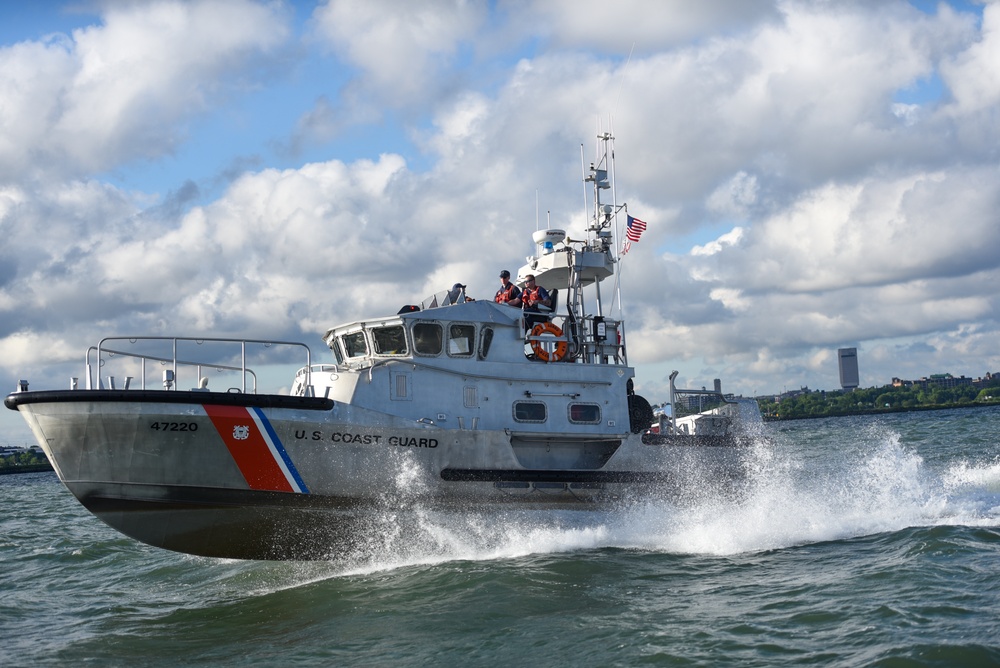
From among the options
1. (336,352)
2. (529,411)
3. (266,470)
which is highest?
(336,352)

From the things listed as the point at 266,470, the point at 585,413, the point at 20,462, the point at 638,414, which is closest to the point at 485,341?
the point at 585,413

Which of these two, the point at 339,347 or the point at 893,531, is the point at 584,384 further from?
the point at 893,531

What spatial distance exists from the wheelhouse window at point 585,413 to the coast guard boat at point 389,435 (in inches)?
1.2

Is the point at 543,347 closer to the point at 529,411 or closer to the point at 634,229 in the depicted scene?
the point at 529,411

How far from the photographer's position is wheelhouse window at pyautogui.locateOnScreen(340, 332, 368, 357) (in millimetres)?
13102

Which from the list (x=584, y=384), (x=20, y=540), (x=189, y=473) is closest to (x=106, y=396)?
(x=189, y=473)

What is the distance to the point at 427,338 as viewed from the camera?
12.8 meters

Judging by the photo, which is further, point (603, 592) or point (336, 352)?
point (336, 352)

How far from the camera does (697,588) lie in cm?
1012

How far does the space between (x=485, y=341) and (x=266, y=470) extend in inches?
149

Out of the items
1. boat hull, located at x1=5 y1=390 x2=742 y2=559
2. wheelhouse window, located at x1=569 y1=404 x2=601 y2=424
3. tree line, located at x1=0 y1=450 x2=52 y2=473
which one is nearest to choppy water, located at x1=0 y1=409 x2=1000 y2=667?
boat hull, located at x1=5 y1=390 x2=742 y2=559

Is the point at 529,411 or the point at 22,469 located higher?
the point at 529,411

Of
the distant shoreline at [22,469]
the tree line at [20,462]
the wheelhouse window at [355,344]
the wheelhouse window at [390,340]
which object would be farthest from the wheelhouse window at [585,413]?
the distant shoreline at [22,469]

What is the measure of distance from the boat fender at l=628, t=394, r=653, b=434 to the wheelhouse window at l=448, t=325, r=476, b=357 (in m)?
2.81
